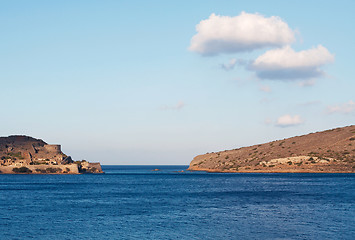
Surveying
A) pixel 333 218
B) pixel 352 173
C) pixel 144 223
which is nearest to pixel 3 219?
pixel 144 223

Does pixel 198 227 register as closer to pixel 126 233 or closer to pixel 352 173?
pixel 126 233

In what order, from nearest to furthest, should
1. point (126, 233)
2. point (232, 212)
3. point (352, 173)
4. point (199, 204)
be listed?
point (126, 233), point (232, 212), point (199, 204), point (352, 173)

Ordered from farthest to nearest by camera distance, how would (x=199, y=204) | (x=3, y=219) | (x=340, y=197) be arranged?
(x=340, y=197)
(x=199, y=204)
(x=3, y=219)

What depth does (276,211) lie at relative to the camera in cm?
6600

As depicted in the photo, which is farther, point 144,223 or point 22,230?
point 144,223

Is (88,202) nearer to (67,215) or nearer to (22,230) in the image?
(67,215)

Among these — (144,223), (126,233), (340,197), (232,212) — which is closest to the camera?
(126,233)

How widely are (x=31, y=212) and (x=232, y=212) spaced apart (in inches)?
1242

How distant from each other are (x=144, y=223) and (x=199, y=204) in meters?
24.4

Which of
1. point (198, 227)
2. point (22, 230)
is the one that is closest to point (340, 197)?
point (198, 227)

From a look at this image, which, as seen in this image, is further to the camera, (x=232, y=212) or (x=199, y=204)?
(x=199, y=204)

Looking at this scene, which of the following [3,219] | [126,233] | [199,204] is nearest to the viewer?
[126,233]

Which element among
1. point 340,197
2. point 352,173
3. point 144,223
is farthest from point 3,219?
point 352,173

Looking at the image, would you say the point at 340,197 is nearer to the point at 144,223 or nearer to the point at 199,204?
the point at 199,204
